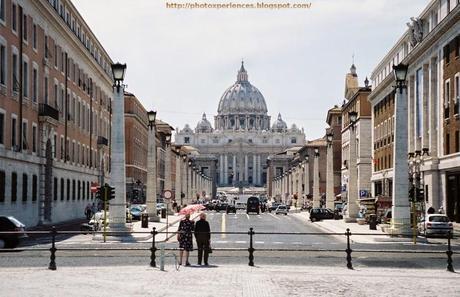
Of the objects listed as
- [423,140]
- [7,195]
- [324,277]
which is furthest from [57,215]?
[324,277]

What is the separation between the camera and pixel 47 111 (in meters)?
57.6

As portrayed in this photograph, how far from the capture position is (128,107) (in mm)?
114000

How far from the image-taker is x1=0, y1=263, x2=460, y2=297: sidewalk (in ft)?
63.5

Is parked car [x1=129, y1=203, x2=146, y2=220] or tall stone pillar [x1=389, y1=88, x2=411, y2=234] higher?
tall stone pillar [x1=389, y1=88, x2=411, y2=234]

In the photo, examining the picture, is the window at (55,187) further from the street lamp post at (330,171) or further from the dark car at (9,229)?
the dark car at (9,229)

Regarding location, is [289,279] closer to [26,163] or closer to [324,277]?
[324,277]

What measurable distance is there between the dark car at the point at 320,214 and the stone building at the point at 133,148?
127 ft

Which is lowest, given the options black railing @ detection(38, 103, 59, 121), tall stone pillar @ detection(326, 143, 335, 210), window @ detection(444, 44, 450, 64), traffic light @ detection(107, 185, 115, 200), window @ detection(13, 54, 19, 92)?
traffic light @ detection(107, 185, 115, 200)

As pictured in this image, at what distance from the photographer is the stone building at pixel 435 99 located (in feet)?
194

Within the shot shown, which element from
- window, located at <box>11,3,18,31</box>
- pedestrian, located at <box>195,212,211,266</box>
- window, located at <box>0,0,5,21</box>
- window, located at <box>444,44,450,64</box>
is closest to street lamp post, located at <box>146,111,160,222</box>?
window, located at <box>11,3,18,31</box>

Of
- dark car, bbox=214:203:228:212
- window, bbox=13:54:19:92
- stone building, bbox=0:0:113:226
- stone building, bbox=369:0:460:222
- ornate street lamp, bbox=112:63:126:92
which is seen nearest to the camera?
ornate street lamp, bbox=112:63:126:92

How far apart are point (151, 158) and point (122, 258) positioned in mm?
36230

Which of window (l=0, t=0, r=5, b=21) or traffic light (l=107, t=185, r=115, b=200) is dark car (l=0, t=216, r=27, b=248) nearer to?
traffic light (l=107, t=185, r=115, b=200)

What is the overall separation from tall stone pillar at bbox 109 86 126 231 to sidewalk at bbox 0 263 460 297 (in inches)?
645
